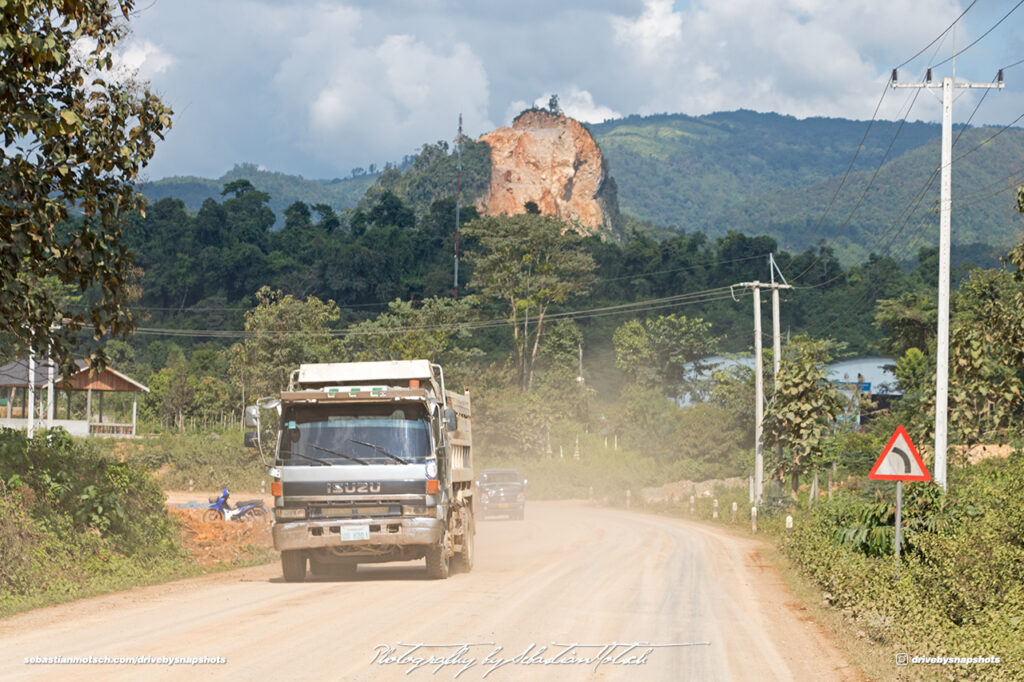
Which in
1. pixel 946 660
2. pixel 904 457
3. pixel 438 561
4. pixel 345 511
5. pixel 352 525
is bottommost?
pixel 438 561

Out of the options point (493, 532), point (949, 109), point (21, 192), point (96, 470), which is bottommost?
point (493, 532)

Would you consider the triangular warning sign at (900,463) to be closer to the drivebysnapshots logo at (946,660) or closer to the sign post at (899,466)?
the sign post at (899,466)

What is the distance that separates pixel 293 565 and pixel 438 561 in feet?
7.94

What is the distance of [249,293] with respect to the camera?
12381 cm

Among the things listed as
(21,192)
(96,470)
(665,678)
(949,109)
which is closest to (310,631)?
(665,678)

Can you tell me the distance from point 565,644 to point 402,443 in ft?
21.8

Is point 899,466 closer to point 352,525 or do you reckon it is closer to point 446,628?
point 446,628

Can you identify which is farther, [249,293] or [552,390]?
[249,293]

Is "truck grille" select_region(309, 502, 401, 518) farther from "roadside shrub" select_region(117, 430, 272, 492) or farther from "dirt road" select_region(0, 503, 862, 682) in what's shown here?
"roadside shrub" select_region(117, 430, 272, 492)

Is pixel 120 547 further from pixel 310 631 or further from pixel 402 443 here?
pixel 310 631

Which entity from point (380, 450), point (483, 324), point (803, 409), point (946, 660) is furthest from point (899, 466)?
point (483, 324)

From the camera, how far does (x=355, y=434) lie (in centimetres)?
1738

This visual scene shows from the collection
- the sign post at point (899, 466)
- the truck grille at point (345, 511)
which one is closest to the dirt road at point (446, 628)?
the truck grille at point (345, 511)

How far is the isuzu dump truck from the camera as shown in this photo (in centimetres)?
1698
